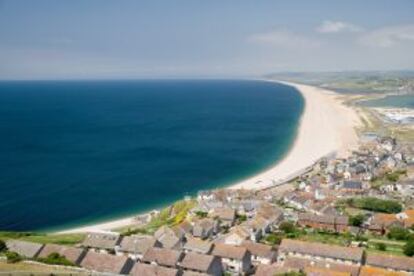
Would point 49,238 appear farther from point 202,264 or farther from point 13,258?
point 202,264

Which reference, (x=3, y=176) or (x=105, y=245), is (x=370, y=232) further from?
(x=3, y=176)

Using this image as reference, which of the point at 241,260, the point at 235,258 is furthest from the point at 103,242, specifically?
the point at 241,260

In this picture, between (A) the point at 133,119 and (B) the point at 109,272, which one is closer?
(B) the point at 109,272

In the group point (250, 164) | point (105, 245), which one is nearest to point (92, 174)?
point (250, 164)

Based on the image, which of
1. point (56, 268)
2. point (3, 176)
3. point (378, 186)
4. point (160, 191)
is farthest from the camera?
point (3, 176)

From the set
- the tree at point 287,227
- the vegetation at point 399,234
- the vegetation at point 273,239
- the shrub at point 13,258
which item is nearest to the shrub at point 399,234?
the vegetation at point 399,234

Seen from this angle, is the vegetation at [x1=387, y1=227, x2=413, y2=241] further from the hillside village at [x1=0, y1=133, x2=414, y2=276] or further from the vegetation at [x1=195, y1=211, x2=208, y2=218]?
the vegetation at [x1=195, y1=211, x2=208, y2=218]

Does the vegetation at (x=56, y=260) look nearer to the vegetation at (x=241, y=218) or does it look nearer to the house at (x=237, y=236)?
the house at (x=237, y=236)
